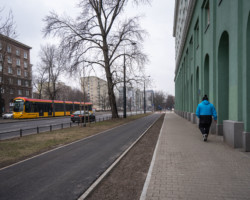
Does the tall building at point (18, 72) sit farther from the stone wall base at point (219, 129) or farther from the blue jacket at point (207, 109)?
the blue jacket at point (207, 109)

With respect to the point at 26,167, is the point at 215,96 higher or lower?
higher

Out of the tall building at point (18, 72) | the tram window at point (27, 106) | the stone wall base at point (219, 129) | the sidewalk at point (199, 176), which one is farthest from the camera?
the tall building at point (18, 72)

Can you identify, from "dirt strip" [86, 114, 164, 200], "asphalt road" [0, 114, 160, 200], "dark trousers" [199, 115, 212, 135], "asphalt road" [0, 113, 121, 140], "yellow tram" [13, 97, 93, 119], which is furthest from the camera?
"yellow tram" [13, 97, 93, 119]

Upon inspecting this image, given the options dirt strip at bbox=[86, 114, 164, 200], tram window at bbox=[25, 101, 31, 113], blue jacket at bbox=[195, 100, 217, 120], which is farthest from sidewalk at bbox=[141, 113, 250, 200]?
tram window at bbox=[25, 101, 31, 113]

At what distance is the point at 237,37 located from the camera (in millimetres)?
6805

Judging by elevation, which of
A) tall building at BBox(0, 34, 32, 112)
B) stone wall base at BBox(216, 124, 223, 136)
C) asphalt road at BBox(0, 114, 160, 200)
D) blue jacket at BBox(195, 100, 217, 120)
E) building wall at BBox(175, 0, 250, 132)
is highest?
tall building at BBox(0, 34, 32, 112)

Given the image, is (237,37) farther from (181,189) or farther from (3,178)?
(3,178)

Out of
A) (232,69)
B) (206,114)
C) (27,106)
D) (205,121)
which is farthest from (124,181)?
(27,106)

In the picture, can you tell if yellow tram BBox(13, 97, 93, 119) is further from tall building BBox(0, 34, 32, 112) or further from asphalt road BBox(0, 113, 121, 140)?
tall building BBox(0, 34, 32, 112)

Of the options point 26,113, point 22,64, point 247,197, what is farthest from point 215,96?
point 22,64

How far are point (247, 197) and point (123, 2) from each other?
22794mm

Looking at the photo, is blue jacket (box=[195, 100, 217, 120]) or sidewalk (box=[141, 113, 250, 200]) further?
blue jacket (box=[195, 100, 217, 120])

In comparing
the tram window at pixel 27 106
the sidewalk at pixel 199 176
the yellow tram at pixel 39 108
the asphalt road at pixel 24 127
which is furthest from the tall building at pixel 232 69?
the tram window at pixel 27 106

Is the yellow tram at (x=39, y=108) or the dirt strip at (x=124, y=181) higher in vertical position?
the yellow tram at (x=39, y=108)
